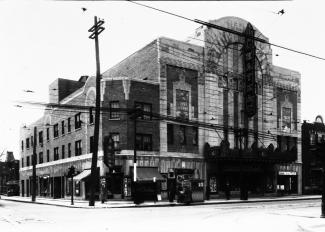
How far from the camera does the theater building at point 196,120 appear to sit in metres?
37.2

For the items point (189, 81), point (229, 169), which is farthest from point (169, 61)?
point (229, 169)

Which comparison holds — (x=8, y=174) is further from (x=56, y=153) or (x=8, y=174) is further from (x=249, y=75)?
(x=249, y=75)

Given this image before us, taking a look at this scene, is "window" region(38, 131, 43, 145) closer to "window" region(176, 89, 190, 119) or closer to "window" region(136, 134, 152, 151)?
"window" region(136, 134, 152, 151)

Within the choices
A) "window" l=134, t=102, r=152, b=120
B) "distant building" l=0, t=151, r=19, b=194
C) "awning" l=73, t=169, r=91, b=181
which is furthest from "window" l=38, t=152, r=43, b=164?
"window" l=134, t=102, r=152, b=120

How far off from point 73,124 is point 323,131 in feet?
103

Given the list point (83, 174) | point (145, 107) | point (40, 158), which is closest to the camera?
point (145, 107)

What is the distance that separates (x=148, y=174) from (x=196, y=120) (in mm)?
7928

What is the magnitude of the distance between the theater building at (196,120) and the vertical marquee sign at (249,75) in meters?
0.11

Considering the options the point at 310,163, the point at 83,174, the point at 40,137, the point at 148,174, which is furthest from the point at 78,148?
the point at 310,163

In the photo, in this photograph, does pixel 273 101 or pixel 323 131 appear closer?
pixel 273 101

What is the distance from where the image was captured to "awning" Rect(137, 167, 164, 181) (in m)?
35.0

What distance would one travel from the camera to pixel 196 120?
133ft

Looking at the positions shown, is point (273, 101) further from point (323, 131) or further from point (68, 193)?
point (68, 193)

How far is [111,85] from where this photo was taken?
37594 millimetres
